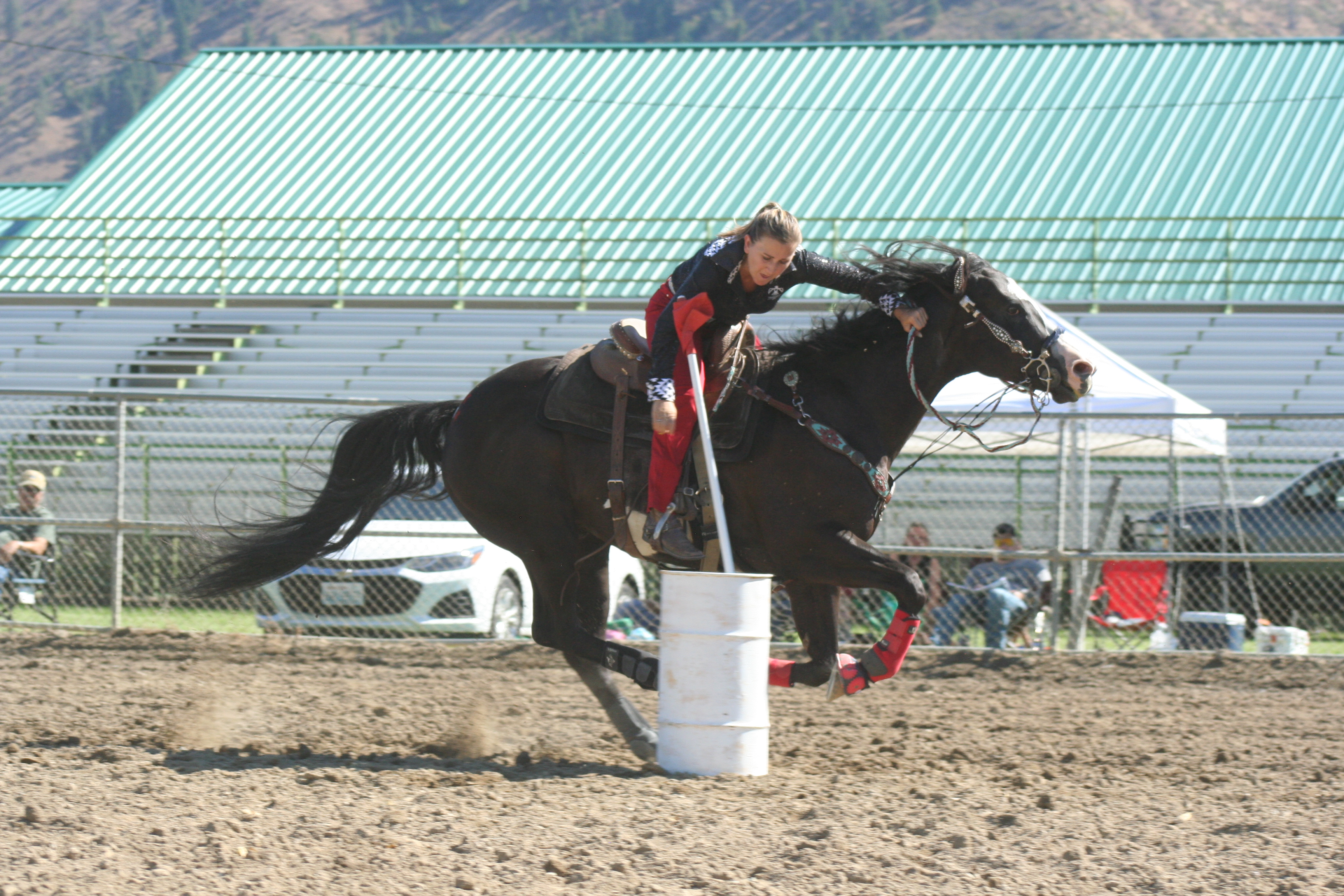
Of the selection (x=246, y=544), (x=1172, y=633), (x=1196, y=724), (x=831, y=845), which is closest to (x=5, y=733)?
(x=246, y=544)

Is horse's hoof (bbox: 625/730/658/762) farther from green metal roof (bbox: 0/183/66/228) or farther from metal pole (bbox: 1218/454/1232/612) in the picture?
green metal roof (bbox: 0/183/66/228)

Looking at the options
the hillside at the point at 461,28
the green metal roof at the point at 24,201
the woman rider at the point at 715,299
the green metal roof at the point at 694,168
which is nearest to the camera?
the woman rider at the point at 715,299

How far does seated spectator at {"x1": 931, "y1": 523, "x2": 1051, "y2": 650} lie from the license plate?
175 inches

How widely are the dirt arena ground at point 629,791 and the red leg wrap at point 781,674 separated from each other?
0.36 m

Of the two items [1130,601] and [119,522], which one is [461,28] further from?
[1130,601]

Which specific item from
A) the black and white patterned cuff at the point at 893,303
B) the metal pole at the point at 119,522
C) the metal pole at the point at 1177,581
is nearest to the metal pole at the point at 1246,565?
the metal pole at the point at 1177,581

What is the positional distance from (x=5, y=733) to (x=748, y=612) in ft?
11.9

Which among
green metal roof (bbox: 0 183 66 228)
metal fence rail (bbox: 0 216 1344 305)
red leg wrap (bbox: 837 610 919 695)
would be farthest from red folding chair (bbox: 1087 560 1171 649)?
green metal roof (bbox: 0 183 66 228)

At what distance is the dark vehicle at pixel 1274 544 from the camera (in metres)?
9.90

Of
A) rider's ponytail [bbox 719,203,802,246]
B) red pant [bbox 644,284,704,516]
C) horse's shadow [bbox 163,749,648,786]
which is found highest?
rider's ponytail [bbox 719,203,802,246]

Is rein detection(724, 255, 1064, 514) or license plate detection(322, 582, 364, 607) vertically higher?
rein detection(724, 255, 1064, 514)

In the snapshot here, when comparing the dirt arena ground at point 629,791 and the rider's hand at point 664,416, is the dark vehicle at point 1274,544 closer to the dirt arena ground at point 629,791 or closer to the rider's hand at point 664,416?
the dirt arena ground at point 629,791

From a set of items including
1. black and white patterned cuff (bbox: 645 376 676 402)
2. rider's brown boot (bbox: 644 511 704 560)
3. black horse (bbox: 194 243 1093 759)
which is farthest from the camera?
rider's brown boot (bbox: 644 511 704 560)

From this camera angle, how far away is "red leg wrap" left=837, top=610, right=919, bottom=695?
5.25m
